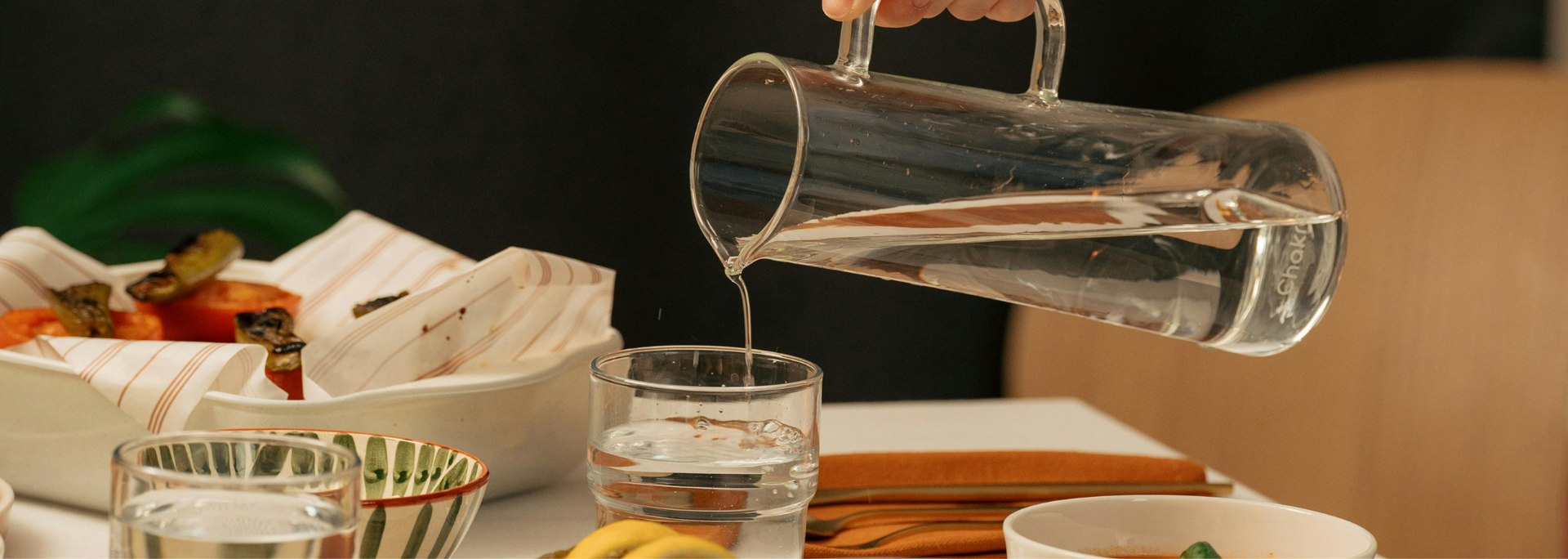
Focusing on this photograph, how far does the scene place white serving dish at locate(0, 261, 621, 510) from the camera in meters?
0.57

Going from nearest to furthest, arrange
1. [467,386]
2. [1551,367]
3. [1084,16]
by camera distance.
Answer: [467,386]
[1551,367]
[1084,16]

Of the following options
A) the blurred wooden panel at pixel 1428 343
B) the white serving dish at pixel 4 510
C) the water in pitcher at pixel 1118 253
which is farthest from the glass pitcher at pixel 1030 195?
the blurred wooden panel at pixel 1428 343

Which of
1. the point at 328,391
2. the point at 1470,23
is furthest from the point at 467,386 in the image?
the point at 1470,23

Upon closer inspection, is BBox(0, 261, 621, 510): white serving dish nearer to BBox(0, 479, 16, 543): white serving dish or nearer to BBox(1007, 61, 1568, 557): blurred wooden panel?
BBox(0, 479, 16, 543): white serving dish

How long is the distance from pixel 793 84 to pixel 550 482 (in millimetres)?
278

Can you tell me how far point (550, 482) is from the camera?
686 mm

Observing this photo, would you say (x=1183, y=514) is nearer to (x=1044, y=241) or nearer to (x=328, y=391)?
(x=1044, y=241)

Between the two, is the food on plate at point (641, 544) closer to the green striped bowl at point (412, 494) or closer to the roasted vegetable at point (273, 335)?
the green striped bowl at point (412, 494)

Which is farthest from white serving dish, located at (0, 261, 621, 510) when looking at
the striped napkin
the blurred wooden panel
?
the blurred wooden panel

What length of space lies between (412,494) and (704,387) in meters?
0.14

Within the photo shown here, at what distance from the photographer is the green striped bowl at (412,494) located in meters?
0.45

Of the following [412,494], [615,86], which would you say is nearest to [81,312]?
[412,494]

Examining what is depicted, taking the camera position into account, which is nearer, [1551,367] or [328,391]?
[328,391]

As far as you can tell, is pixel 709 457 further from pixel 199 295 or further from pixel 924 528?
pixel 199 295
